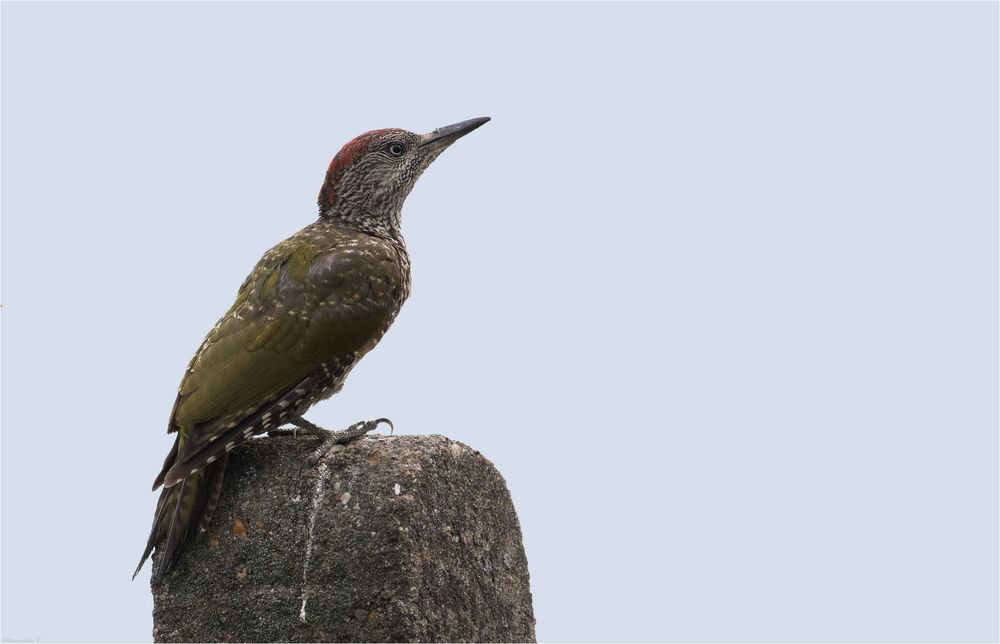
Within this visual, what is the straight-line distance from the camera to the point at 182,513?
6160 mm

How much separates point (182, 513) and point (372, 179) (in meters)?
2.54

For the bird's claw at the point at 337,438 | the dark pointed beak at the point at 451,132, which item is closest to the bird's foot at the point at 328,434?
the bird's claw at the point at 337,438

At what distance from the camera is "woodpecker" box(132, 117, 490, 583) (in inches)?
243

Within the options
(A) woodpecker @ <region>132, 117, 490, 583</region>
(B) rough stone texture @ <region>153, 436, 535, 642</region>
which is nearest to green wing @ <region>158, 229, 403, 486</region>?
(A) woodpecker @ <region>132, 117, 490, 583</region>

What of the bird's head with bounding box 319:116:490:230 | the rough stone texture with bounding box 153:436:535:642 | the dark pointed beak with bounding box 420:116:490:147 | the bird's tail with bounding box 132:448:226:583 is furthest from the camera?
the dark pointed beak with bounding box 420:116:490:147

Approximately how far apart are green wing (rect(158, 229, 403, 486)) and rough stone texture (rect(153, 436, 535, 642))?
31cm

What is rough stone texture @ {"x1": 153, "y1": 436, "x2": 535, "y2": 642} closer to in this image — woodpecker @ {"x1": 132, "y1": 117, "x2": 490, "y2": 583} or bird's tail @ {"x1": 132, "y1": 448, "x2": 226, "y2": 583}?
bird's tail @ {"x1": 132, "y1": 448, "x2": 226, "y2": 583}

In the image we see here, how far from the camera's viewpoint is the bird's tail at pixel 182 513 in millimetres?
6152

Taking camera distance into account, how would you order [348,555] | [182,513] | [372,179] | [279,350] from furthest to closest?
[372,179]
[279,350]
[182,513]
[348,555]

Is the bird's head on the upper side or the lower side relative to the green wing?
upper

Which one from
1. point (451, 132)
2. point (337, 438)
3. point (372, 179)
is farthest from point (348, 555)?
point (451, 132)

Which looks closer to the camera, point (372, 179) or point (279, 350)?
point (279, 350)

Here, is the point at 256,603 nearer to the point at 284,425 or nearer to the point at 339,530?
the point at 339,530

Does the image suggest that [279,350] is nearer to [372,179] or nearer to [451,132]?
[372,179]
